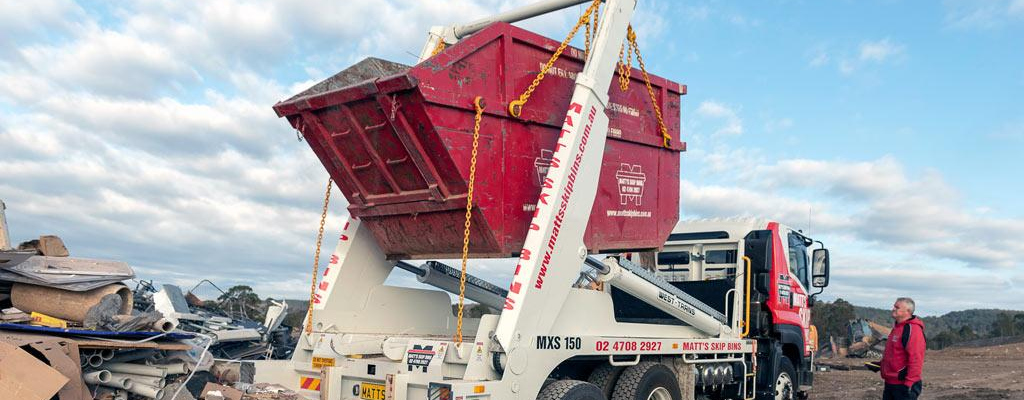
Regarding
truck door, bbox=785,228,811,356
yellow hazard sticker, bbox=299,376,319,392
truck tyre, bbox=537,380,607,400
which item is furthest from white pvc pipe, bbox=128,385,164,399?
truck door, bbox=785,228,811,356

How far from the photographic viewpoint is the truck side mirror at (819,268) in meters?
10.2

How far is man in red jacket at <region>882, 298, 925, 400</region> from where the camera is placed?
7.02 m

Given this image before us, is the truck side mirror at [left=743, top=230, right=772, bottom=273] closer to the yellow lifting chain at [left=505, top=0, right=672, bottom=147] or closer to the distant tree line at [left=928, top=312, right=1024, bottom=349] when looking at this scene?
the yellow lifting chain at [left=505, top=0, right=672, bottom=147]

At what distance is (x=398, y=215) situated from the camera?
22.3 ft

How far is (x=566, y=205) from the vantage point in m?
6.04

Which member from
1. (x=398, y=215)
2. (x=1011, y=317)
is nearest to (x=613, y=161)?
(x=398, y=215)

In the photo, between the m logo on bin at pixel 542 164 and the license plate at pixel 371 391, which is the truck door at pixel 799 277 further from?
the license plate at pixel 371 391

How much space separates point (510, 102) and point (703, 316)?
312 centimetres

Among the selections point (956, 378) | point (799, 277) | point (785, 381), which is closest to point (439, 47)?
point (799, 277)

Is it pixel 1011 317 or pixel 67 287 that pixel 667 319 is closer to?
pixel 67 287

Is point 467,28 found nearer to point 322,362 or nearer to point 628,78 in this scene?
point 628,78

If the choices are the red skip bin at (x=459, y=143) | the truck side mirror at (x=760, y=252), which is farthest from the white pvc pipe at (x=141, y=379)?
the truck side mirror at (x=760, y=252)

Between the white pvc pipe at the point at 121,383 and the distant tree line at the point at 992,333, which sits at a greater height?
the distant tree line at the point at 992,333

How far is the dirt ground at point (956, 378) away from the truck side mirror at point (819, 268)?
3412mm
